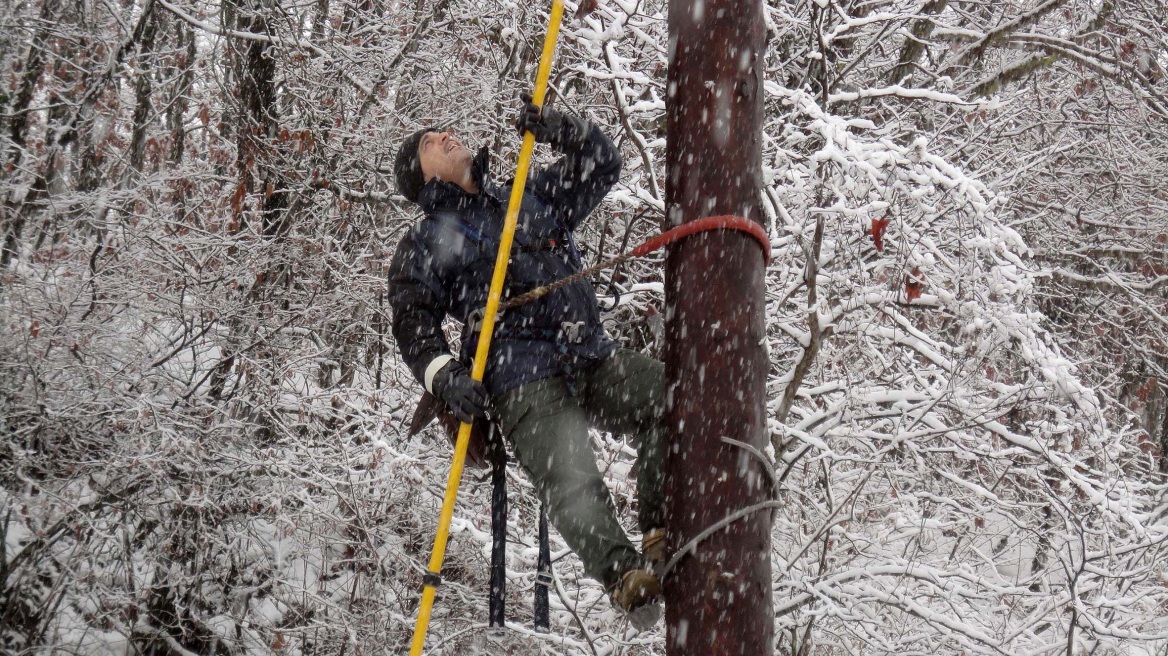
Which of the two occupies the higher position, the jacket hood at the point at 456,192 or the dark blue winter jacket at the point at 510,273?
the jacket hood at the point at 456,192

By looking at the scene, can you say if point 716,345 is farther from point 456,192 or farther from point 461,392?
point 456,192

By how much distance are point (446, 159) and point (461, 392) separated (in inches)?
32.8

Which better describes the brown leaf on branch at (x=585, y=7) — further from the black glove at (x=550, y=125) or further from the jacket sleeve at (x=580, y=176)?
the black glove at (x=550, y=125)

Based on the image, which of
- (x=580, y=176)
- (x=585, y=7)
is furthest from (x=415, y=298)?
(x=585, y=7)

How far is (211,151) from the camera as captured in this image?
8039 millimetres

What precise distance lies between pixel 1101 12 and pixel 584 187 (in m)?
6.10

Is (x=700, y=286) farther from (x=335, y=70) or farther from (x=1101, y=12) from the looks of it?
(x=1101, y=12)

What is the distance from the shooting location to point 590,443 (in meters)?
2.58

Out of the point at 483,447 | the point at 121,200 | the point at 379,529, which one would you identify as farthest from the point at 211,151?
the point at 483,447

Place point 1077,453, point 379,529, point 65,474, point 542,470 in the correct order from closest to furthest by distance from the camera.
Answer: point 542,470 < point 1077,453 < point 379,529 < point 65,474

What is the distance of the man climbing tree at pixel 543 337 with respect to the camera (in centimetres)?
248

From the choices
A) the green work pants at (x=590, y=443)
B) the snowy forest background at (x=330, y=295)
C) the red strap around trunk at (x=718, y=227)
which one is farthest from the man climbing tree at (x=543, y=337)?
the snowy forest background at (x=330, y=295)

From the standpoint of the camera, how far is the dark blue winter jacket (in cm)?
271

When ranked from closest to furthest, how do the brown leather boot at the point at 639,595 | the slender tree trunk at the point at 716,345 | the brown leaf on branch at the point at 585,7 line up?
the slender tree trunk at the point at 716,345 < the brown leather boot at the point at 639,595 < the brown leaf on branch at the point at 585,7
